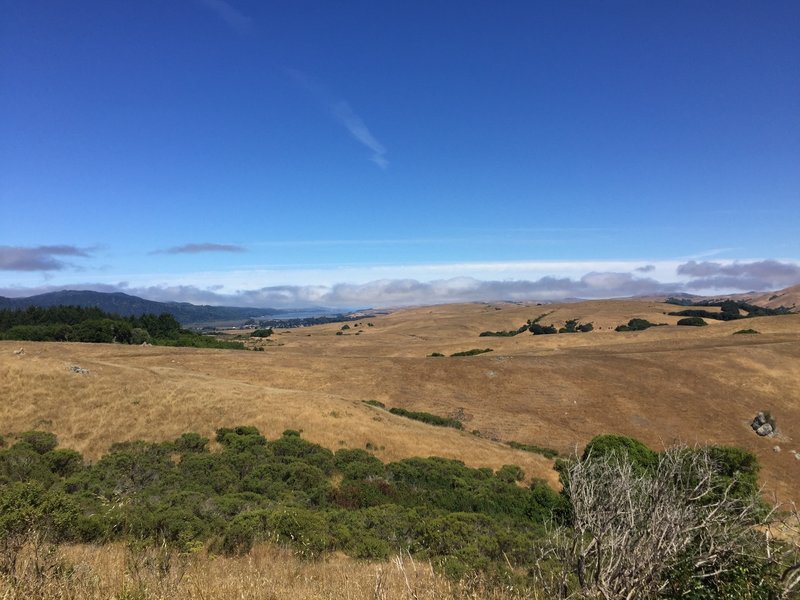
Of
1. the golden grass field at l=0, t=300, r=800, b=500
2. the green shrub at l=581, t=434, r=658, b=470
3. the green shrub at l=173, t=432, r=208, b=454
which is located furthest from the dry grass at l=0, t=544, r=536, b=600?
the green shrub at l=581, t=434, r=658, b=470

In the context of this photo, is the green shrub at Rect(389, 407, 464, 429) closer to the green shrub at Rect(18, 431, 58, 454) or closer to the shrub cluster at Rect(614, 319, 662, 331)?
the green shrub at Rect(18, 431, 58, 454)

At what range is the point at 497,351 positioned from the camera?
5947 cm

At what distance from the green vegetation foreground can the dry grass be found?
0.21 m

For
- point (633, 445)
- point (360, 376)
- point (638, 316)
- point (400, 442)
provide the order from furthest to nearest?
point (638, 316)
point (360, 376)
point (400, 442)
point (633, 445)

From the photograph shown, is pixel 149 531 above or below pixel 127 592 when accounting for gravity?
below

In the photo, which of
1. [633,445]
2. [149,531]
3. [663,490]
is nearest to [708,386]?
[633,445]

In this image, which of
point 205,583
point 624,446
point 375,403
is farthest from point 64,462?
point 624,446

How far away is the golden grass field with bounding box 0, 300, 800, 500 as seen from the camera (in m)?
22.9

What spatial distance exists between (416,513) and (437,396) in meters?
24.1

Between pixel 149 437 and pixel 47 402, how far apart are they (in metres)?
6.91

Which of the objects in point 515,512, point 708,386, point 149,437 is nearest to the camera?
point 515,512

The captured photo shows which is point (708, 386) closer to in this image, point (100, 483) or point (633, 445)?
point (633, 445)

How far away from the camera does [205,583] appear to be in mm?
5480

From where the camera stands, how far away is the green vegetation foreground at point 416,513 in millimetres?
5047
